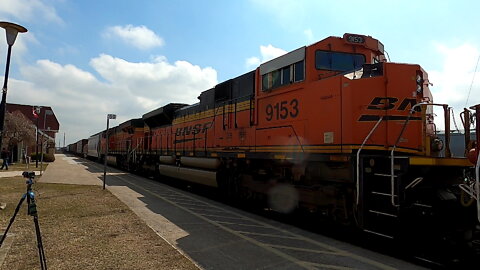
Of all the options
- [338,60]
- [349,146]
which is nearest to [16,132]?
[338,60]

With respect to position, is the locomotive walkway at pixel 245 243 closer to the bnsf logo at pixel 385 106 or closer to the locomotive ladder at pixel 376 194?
the locomotive ladder at pixel 376 194

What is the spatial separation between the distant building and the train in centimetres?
1530

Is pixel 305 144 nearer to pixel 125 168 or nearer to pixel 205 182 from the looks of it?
pixel 205 182

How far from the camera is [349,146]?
6887 mm

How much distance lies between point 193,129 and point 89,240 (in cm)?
870

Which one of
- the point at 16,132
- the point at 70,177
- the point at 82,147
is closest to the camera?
the point at 70,177

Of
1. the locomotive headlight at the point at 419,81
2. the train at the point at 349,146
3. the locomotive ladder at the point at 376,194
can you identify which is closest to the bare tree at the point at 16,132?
the train at the point at 349,146

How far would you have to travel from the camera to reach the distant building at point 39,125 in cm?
2923

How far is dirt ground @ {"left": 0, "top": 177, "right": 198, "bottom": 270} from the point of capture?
514 centimetres

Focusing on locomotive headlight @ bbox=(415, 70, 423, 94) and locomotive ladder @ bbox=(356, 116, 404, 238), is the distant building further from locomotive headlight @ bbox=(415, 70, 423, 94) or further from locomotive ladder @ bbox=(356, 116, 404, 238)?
locomotive headlight @ bbox=(415, 70, 423, 94)

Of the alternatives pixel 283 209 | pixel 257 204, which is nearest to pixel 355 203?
pixel 283 209

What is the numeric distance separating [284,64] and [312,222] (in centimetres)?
388

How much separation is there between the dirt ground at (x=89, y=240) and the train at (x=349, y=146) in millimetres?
3327

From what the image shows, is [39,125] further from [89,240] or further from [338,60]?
[338,60]
